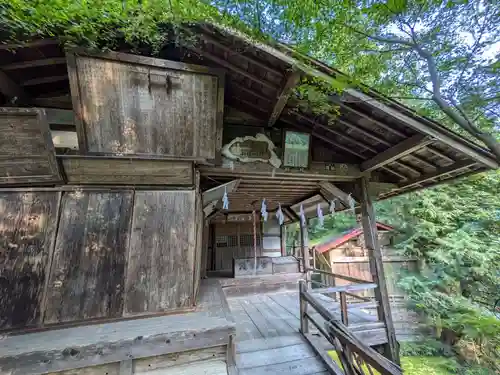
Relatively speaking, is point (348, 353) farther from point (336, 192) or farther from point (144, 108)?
point (144, 108)

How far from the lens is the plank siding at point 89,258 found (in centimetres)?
269

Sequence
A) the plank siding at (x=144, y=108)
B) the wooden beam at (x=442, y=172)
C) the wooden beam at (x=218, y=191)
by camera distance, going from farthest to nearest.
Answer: the wooden beam at (x=218, y=191)
the wooden beam at (x=442, y=172)
the plank siding at (x=144, y=108)

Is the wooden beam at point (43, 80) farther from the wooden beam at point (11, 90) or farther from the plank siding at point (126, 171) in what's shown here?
the plank siding at point (126, 171)

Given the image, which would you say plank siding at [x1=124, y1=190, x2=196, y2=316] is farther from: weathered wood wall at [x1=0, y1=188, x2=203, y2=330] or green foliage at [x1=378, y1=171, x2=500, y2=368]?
green foliage at [x1=378, y1=171, x2=500, y2=368]

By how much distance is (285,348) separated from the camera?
3.51 meters

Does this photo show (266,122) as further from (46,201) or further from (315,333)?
(315,333)

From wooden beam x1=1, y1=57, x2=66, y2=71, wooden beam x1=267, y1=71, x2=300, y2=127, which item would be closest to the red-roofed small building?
wooden beam x1=267, y1=71, x2=300, y2=127

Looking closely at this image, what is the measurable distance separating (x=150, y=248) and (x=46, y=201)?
4.90 ft

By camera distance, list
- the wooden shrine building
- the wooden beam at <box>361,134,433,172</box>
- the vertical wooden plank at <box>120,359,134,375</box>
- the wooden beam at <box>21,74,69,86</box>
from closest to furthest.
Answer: the vertical wooden plank at <box>120,359,134,375</box> → the wooden shrine building → the wooden beam at <box>361,134,433,172</box> → the wooden beam at <box>21,74,69,86</box>

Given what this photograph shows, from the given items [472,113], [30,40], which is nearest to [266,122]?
[472,113]

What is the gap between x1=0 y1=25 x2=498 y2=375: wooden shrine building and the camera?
2.48 meters

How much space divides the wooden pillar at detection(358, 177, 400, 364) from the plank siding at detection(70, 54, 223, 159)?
10.6ft

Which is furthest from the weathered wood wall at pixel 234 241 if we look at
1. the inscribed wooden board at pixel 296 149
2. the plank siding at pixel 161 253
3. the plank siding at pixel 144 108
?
the plank siding at pixel 144 108

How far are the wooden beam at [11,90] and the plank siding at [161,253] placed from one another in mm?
2381
